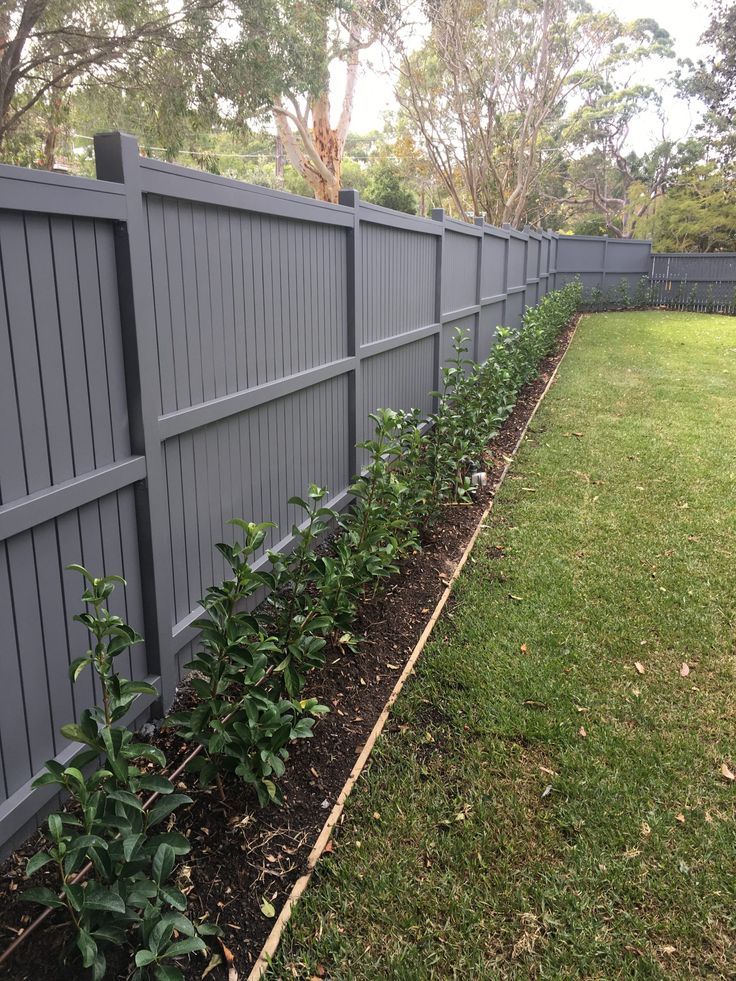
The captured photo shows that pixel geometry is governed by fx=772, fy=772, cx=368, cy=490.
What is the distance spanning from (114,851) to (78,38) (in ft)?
55.4

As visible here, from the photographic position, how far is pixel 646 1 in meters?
33.4

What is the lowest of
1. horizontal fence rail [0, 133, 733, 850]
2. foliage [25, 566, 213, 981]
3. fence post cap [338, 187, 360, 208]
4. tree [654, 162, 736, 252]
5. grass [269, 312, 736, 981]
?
grass [269, 312, 736, 981]

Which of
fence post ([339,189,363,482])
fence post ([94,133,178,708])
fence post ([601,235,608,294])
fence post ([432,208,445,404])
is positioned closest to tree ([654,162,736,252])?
fence post ([601,235,608,294])

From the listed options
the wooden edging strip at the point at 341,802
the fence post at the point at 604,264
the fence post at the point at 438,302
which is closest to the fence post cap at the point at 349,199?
the wooden edging strip at the point at 341,802

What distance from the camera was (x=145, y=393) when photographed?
8.04 ft

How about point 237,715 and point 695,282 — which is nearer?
point 237,715

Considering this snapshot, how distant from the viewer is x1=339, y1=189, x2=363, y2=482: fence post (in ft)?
14.6

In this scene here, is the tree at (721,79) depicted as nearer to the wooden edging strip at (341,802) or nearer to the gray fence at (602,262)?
the gray fence at (602,262)

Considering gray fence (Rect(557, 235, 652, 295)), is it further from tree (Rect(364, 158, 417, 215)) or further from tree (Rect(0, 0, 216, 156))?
tree (Rect(0, 0, 216, 156))

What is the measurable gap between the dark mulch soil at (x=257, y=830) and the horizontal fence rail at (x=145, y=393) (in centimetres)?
29

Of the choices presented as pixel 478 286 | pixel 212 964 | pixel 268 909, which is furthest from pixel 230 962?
pixel 478 286

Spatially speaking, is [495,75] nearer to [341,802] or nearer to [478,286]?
[478,286]

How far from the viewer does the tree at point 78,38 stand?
46.5ft

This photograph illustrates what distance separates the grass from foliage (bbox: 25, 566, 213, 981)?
0.40m
